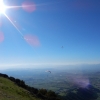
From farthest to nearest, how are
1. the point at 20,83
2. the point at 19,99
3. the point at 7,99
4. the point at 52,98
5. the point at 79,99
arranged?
the point at 79,99 → the point at 20,83 → the point at 52,98 → the point at 19,99 → the point at 7,99

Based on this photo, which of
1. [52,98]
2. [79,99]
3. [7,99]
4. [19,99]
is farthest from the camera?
[79,99]

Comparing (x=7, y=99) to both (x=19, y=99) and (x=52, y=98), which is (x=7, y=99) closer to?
(x=19, y=99)

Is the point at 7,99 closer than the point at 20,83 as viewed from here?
Yes

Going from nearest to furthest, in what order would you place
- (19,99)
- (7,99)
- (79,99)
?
(7,99) < (19,99) < (79,99)

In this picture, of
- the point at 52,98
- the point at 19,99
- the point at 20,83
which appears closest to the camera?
the point at 19,99

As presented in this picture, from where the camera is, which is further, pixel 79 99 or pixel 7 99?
pixel 79 99

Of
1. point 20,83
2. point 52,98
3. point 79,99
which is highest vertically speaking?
point 20,83

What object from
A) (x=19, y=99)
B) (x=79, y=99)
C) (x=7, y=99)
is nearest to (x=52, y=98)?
(x=19, y=99)

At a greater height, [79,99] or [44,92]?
[44,92]

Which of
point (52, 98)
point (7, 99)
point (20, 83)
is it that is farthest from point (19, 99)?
point (20, 83)
